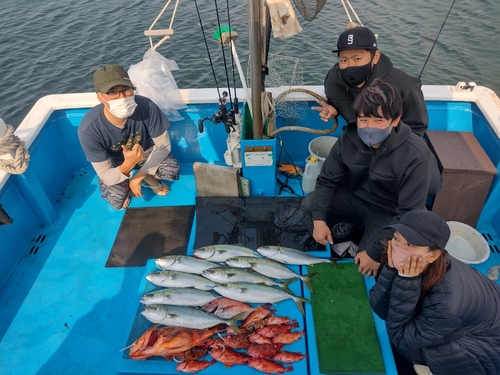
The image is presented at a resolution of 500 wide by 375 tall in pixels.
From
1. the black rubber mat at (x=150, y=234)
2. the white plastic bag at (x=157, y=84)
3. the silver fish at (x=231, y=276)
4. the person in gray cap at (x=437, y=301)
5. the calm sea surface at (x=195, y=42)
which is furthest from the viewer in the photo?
the calm sea surface at (x=195, y=42)

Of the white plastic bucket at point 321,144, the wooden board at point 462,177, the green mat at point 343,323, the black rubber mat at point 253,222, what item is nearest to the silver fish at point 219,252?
the black rubber mat at point 253,222

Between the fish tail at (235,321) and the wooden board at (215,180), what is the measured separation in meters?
1.54

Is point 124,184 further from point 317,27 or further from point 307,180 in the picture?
point 317,27

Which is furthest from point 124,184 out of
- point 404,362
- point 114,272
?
point 404,362

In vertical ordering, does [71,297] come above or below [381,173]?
below

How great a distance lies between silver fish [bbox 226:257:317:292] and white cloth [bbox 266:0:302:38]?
82.2 inches

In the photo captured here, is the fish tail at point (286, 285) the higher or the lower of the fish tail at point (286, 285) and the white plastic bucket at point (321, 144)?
the lower

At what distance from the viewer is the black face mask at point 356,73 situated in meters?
3.27

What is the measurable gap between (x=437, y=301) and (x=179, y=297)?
6.53 feet

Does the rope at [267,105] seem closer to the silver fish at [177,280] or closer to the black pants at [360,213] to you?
the black pants at [360,213]

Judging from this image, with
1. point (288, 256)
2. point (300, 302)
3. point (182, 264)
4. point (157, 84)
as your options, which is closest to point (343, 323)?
point (300, 302)

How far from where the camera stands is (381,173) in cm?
294

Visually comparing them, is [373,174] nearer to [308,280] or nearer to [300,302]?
[308,280]

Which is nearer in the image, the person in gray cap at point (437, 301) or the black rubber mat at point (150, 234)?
the person in gray cap at point (437, 301)
